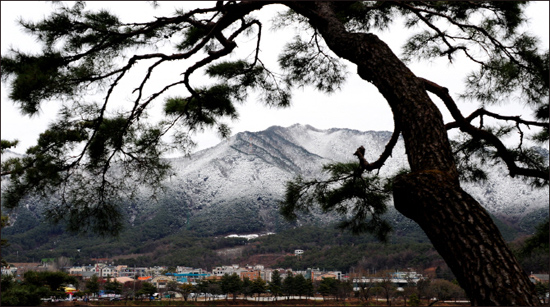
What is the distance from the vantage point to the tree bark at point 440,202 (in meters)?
0.95

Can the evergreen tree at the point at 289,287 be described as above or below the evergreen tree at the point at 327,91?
below

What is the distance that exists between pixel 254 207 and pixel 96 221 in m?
90.7

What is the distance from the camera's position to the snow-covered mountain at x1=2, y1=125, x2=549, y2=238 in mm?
77625

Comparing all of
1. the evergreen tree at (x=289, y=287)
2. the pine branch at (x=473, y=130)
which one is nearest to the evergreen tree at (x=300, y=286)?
the evergreen tree at (x=289, y=287)

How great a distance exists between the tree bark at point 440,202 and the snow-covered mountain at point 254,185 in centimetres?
6315

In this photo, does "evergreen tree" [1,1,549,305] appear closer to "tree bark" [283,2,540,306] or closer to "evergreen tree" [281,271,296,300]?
"tree bark" [283,2,540,306]

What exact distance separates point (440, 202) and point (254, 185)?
97741 mm

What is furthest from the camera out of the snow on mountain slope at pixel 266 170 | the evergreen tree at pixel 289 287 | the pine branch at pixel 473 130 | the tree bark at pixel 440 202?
the snow on mountain slope at pixel 266 170

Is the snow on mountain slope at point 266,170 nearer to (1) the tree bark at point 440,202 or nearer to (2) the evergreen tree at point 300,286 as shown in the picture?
(2) the evergreen tree at point 300,286

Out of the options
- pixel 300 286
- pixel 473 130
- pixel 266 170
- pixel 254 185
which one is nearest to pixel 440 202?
pixel 473 130

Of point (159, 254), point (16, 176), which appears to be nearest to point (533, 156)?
point (16, 176)

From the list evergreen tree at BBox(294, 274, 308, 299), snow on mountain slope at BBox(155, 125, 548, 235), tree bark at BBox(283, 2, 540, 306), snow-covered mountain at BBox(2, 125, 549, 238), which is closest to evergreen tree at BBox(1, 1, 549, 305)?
tree bark at BBox(283, 2, 540, 306)

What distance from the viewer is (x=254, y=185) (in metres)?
98.4

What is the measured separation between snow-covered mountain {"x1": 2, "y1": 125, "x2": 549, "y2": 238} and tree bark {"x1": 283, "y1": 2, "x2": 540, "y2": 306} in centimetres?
6315
